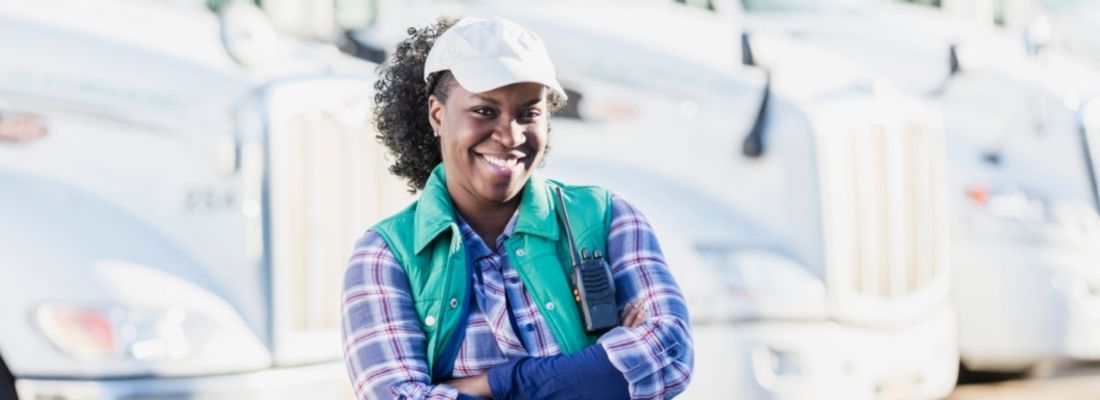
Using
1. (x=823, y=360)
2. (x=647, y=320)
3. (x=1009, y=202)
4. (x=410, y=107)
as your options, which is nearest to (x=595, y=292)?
(x=647, y=320)

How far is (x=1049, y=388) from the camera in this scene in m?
4.35

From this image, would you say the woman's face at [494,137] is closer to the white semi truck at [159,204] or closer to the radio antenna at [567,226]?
the radio antenna at [567,226]

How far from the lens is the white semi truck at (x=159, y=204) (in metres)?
2.97

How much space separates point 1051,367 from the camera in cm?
435

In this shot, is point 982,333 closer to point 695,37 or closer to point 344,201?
point 695,37

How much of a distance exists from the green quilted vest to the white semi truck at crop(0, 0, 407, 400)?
99 centimetres

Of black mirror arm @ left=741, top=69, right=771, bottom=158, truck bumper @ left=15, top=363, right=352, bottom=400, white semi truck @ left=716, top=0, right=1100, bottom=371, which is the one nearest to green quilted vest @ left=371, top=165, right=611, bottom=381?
truck bumper @ left=15, top=363, right=352, bottom=400

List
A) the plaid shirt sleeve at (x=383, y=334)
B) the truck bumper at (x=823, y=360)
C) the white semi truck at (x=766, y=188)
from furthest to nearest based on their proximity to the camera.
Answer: the truck bumper at (x=823, y=360)
the white semi truck at (x=766, y=188)
the plaid shirt sleeve at (x=383, y=334)

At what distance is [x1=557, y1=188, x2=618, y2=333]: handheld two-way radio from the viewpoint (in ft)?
6.73

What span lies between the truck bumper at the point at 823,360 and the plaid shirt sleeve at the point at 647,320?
4.95 feet

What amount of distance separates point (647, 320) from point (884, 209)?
Answer: 6.96 feet

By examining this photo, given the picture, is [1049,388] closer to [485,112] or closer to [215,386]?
[215,386]

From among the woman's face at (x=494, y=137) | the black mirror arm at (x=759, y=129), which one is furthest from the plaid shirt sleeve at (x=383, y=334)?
the black mirror arm at (x=759, y=129)

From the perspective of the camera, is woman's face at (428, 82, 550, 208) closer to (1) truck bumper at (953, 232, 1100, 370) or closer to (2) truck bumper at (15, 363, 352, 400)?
(2) truck bumper at (15, 363, 352, 400)
